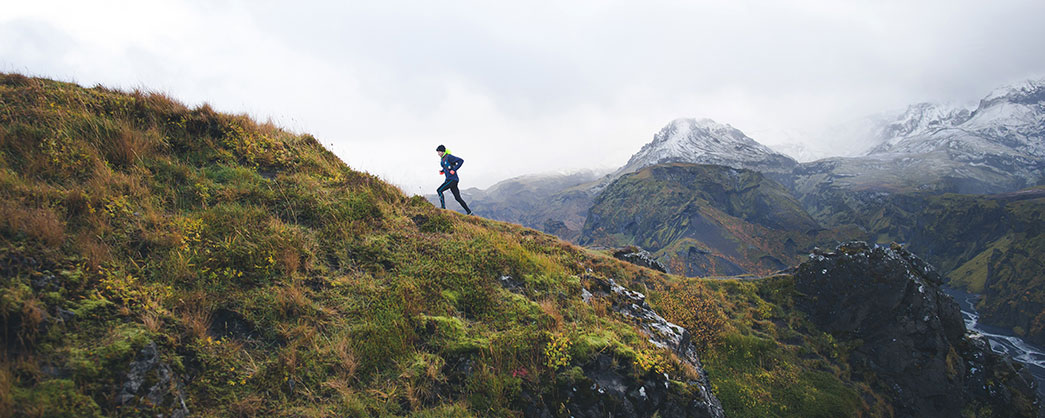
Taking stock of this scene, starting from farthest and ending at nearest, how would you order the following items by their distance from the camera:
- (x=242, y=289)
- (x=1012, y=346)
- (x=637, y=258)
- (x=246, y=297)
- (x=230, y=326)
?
1. (x=1012, y=346)
2. (x=637, y=258)
3. (x=242, y=289)
4. (x=246, y=297)
5. (x=230, y=326)

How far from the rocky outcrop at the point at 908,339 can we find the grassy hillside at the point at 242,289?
18745mm

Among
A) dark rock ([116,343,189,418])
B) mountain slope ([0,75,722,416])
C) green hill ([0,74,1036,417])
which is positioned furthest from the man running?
dark rock ([116,343,189,418])

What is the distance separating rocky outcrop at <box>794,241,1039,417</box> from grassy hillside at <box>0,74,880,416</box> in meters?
18.7

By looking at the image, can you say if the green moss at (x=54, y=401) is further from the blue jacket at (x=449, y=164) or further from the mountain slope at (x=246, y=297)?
the blue jacket at (x=449, y=164)

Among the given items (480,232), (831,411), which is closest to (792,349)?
(831,411)

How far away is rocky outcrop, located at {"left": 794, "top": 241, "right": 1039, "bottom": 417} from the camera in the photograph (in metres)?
17.6

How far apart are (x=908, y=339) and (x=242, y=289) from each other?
1111 inches

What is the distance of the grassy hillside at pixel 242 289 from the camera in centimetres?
423

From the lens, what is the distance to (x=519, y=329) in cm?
695

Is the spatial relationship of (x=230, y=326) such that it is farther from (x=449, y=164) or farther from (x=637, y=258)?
(x=637, y=258)

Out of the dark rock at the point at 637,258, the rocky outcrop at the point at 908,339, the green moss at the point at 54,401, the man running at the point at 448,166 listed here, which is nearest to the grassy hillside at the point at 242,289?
the green moss at the point at 54,401

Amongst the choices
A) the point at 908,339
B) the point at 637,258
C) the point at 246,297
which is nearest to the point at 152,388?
the point at 246,297

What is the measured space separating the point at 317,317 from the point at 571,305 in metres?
5.21

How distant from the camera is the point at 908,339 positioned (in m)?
18.6
